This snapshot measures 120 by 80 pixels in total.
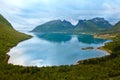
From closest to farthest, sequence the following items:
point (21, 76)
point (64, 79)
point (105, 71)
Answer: point (64, 79)
point (21, 76)
point (105, 71)

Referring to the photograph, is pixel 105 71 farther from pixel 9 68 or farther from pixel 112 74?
pixel 9 68

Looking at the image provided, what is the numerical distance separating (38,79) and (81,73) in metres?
17.8

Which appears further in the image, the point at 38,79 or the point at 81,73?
the point at 81,73

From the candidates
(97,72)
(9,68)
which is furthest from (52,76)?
(9,68)

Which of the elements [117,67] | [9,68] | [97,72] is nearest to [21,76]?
[9,68]

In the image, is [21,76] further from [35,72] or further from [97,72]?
[97,72]

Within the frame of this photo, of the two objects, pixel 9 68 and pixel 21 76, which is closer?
pixel 21 76

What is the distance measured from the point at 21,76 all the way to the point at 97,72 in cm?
2929

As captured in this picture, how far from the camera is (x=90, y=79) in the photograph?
86625 mm

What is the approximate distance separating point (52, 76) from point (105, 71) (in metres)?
21.9

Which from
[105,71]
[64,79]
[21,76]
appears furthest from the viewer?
[105,71]

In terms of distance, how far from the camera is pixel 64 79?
85.7 m

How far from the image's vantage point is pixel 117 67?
10475 cm

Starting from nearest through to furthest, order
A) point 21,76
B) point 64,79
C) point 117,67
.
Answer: point 64,79, point 21,76, point 117,67
